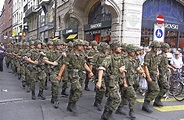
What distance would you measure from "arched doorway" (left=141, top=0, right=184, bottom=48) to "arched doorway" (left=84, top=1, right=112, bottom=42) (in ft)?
Answer: 7.68

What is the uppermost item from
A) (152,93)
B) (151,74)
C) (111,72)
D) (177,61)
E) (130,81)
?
(177,61)

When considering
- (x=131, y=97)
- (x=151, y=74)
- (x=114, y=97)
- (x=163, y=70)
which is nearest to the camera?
(x=114, y=97)

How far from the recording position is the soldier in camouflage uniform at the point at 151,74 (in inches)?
253

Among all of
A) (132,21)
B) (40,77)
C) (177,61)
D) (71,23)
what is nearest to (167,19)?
(132,21)

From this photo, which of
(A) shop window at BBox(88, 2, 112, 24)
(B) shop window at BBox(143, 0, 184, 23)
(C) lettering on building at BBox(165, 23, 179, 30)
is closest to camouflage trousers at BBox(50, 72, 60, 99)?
(A) shop window at BBox(88, 2, 112, 24)

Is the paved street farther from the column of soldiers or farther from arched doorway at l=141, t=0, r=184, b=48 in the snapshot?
arched doorway at l=141, t=0, r=184, b=48

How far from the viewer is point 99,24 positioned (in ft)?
53.3

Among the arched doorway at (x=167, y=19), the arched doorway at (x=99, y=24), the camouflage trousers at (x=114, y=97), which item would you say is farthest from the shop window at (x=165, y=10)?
Answer: the camouflage trousers at (x=114, y=97)

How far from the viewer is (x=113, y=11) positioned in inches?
550

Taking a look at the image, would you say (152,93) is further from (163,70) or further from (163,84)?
(163,70)

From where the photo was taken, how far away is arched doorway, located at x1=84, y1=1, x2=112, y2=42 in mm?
15614

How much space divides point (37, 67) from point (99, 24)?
9.45 m

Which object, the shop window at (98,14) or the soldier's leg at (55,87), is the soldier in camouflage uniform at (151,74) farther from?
the shop window at (98,14)

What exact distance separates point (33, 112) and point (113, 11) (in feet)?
31.0
